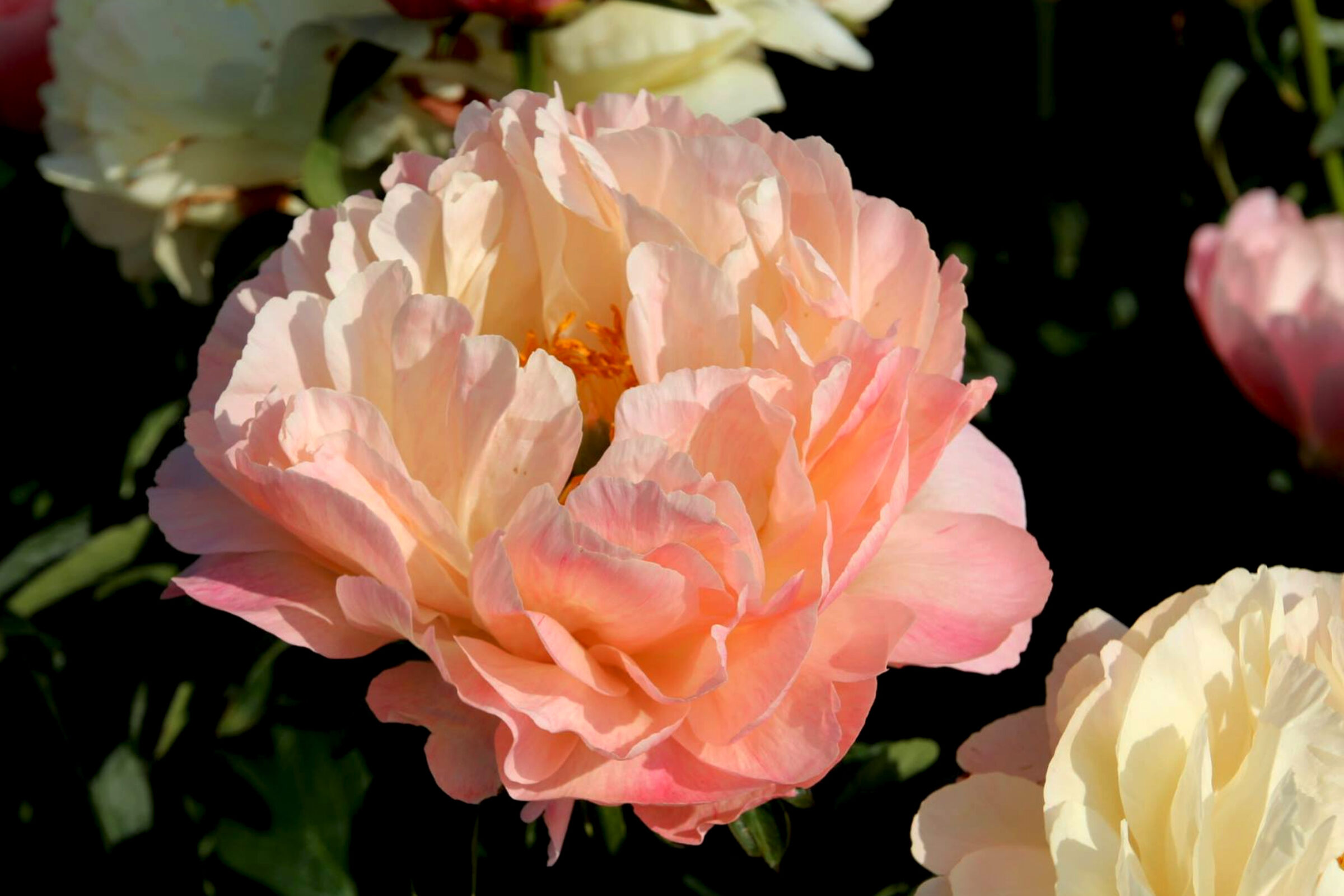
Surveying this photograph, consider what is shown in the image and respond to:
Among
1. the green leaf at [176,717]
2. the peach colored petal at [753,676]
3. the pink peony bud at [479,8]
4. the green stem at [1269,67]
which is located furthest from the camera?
the green stem at [1269,67]

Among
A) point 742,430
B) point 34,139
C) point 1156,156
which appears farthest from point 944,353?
point 1156,156

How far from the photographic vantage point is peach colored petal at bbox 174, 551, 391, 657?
447 mm

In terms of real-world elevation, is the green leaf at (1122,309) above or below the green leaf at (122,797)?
above

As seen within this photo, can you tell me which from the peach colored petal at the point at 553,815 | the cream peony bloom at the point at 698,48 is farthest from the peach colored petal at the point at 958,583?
the cream peony bloom at the point at 698,48

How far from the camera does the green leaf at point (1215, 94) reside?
106cm

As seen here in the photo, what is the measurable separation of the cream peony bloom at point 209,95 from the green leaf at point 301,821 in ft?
1.03

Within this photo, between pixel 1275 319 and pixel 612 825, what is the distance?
2.11ft

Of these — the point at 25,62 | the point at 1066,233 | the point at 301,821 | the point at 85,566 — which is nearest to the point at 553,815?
the point at 301,821

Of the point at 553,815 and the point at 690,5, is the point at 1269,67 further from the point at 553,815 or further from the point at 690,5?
the point at 553,815

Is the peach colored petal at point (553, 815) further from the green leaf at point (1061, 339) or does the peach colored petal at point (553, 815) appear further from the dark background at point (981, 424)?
the green leaf at point (1061, 339)

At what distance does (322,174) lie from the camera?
715 millimetres

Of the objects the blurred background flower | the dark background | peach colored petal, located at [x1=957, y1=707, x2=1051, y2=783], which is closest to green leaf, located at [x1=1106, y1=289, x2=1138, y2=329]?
the dark background

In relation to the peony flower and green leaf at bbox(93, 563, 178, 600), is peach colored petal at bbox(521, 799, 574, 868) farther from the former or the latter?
green leaf at bbox(93, 563, 178, 600)

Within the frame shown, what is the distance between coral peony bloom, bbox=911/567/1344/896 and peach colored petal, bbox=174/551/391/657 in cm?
20
